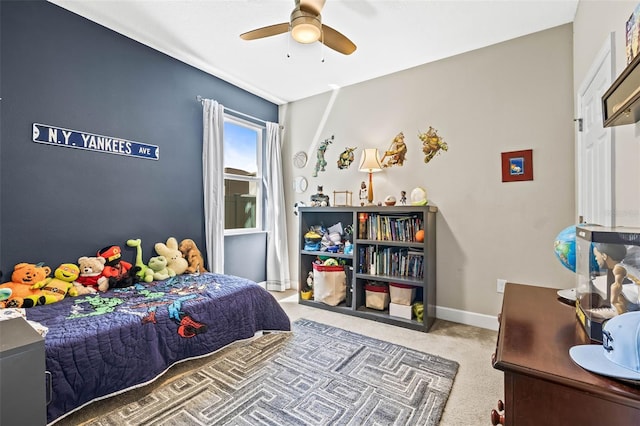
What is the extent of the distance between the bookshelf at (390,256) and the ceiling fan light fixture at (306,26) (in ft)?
5.33

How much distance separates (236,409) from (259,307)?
86 cm

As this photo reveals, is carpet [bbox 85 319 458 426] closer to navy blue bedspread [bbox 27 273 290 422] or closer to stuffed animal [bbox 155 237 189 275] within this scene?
navy blue bedspread [bbox 27 273 290 422]

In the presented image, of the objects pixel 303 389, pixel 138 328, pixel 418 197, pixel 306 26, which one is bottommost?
pixel 303 389

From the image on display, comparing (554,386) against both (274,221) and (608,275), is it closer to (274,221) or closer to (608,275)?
(608,275)

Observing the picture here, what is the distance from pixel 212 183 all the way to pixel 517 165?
2.99 m

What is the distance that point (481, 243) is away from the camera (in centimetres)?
274

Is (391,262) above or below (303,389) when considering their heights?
above

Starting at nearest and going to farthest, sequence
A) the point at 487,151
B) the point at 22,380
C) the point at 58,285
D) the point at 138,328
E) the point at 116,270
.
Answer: the point at 22,380
the point at 138,328
the point at 58,285
the point at 116,270
the point at 487,151

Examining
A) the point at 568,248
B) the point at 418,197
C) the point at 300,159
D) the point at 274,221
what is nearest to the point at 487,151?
the point at 418,197

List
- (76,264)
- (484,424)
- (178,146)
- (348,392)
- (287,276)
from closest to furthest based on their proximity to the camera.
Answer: (484,424), (348,392), (76,264), (178,146), (287,276)

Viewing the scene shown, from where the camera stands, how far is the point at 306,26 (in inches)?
72.0

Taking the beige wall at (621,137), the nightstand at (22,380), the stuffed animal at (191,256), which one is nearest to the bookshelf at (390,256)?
the stuffed animal at (191,256)

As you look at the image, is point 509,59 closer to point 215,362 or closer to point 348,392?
point 348,392

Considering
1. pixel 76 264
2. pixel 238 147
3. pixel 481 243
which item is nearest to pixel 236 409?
pixel 76 264
